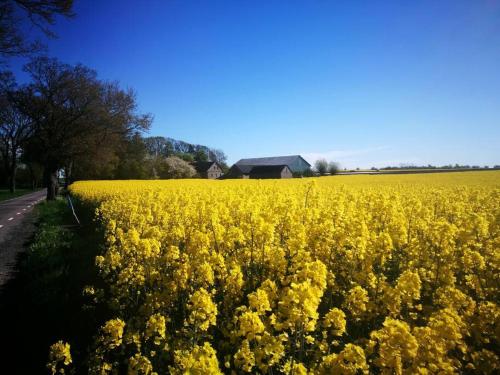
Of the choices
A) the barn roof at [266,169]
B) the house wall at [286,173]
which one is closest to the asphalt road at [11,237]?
the house wall at [286,173]

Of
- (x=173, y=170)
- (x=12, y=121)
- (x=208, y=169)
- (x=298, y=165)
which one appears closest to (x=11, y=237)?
(x=12, y=121)

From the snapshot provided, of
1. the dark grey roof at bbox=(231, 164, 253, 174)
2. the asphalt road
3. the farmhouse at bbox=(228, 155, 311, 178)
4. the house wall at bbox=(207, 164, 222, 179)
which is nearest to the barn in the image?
the farmhouse at bbox=(228, 155, 311, 178)

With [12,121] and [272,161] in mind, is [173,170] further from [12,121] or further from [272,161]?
[12,121]

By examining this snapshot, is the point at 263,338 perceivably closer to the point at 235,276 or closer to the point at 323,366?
the point at 323,366

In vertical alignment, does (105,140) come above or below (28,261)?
above

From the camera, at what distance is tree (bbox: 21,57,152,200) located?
1101 inches

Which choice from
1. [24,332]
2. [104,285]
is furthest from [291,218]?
[24,332]

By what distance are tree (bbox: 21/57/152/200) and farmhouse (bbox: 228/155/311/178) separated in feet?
160

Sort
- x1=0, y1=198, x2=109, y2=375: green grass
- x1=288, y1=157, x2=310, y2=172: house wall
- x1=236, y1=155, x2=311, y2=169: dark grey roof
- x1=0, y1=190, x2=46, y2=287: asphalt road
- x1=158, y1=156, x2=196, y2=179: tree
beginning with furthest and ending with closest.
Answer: x1=236, y1=155, x2=311, y2=169: dark grey roof < x1=288, y1=157, x2=310, y2=172: house wall < x1=158, y1=156, x2=196, y2=179: tree < x1=0, y1=190, x2=46, y2=287: asphalt road < x1=0, y1=198, x2=109, y2=375: green grass

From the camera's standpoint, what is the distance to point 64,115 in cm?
2873

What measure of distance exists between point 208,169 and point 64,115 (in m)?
54.8

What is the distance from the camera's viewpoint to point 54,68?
27922 millimetres

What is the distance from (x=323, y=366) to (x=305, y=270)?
0.97 m

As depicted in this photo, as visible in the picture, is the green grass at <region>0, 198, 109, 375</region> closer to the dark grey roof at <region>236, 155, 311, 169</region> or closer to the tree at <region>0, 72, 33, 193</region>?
the tree at <region>0, 72, 33, 193</region>
